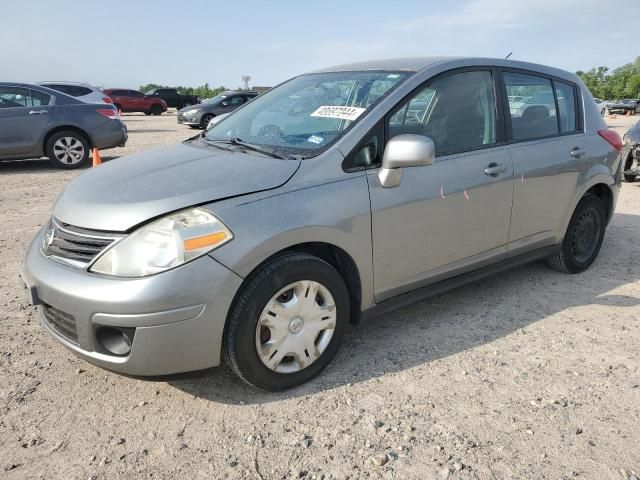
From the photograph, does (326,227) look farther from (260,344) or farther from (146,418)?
(146,418)

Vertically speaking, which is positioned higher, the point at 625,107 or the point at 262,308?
the point at 262,308

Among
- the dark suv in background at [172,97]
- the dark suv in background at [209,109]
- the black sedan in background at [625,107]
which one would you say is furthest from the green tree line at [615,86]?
the dark suv in background at [209,109]

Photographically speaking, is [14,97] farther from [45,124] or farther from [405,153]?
[405,153]

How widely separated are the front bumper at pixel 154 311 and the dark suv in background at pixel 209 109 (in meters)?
17.6

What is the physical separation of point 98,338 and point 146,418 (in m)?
0.47

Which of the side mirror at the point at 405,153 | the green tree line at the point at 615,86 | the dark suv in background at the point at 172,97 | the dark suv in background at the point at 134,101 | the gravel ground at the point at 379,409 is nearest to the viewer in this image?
the gravel ground at the point at 379,409

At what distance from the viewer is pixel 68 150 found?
370 inches

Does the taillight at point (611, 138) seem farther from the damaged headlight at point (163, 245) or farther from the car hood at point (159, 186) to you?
the damaged headlight at point (163, 245)

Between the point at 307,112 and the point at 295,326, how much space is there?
1.37 m

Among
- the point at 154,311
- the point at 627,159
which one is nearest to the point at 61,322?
the point at 154,311

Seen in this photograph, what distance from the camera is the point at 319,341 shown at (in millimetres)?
2838

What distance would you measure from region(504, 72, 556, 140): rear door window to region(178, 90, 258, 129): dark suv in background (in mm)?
16286

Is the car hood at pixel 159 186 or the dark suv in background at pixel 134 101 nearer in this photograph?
the car hood at pixel 159 186

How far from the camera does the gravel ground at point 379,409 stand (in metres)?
2.25
